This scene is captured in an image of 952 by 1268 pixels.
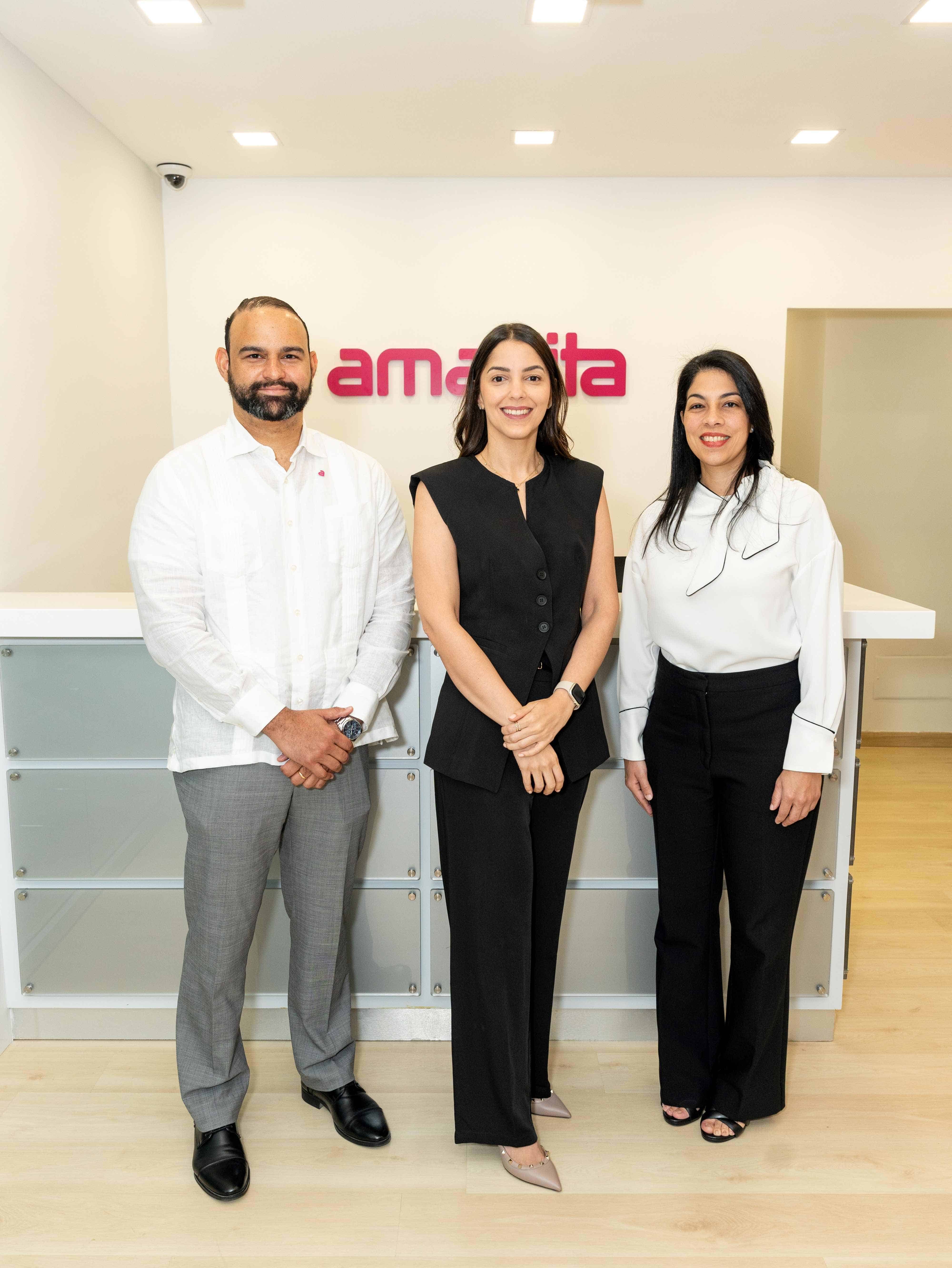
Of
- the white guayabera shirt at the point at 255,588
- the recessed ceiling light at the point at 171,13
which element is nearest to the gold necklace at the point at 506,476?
the white guayabera shirt at the point at 255,588

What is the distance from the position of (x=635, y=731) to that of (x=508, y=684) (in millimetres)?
462

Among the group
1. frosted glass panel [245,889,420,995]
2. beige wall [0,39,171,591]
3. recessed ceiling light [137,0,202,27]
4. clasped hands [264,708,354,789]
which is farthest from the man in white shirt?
recessed ceiling light [137,0,202,27]

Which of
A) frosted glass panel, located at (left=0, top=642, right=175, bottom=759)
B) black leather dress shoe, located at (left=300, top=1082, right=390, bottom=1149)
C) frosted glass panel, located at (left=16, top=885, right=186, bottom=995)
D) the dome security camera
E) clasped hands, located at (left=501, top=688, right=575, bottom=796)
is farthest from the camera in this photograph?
the dome security camera

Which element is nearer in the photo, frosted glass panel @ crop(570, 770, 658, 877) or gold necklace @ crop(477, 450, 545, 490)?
gold necklace @ crop(477, 450, 545, 490)

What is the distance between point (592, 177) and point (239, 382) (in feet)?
10.6

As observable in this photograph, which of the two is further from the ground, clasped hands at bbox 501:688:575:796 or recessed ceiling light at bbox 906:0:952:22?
recessed ceiling light at bbox 906:0:952:22

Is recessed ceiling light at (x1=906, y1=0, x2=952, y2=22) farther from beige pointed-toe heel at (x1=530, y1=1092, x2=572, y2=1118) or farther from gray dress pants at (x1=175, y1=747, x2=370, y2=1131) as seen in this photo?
beige pointed-toe heel at (x1=530, y1=1092, x2=572, y2=1118)

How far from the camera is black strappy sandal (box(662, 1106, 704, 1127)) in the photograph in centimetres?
231

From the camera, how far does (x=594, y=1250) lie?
75.7 inches

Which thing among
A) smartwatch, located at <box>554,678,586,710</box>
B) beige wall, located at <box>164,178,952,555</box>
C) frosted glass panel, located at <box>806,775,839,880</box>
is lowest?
frosted glass panel, located at <box>806,775,839,880</box>

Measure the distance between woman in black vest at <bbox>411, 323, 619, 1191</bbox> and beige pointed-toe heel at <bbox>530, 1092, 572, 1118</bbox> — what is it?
0.73ft

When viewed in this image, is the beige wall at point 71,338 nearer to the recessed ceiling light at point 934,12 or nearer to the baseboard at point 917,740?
the recessed ceiling light at point 934,12

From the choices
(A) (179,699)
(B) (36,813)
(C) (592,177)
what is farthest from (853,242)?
(B) (36,813)

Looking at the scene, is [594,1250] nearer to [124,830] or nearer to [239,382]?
[124,830]
